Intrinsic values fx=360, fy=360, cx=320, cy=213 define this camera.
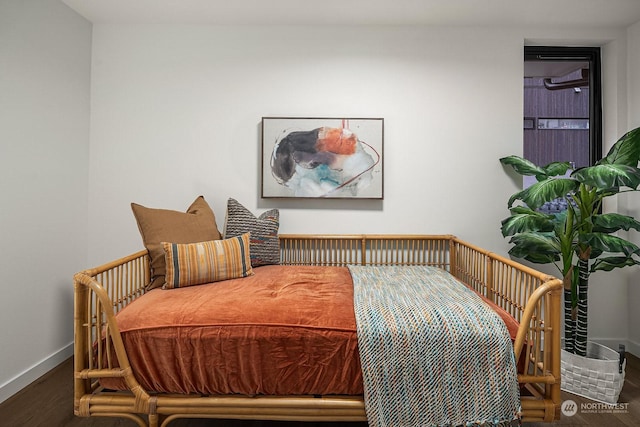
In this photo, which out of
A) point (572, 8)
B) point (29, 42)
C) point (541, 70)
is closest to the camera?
point (29, 42)

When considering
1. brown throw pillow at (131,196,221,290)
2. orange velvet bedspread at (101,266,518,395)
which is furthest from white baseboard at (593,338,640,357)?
brown throw pillow at (131,196,221,290)

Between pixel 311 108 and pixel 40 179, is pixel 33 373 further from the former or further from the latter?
pixel 311 108

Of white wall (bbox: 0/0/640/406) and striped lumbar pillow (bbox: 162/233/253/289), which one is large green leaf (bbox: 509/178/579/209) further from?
striped lumbar pillow (bbox: 162/233/253/289)

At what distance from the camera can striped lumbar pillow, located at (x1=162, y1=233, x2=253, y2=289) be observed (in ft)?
5.67

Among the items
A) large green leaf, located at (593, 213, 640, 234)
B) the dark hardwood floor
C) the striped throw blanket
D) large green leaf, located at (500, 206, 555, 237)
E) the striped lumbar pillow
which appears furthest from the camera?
large green leaf, located at (500, 206, 555, 237)

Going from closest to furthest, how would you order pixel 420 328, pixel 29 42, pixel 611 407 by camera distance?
pixel 420 328, pixel 611 407, pixel 29 42

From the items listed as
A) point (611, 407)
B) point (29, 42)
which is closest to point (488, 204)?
point (611, 407)

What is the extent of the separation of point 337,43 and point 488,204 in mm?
1476

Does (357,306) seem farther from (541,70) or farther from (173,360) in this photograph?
(541,70)

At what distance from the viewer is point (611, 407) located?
175 cm

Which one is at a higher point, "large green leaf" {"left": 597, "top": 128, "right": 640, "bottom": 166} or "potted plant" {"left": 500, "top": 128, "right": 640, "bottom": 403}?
"large green leaf" {"left": 597, "top": 128, "right": 640, "bottom": 166}

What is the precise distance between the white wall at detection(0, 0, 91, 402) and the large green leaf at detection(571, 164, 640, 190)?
283 centimetres

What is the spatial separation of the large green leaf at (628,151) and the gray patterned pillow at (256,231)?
184 cm

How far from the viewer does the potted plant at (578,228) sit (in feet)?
5.93
